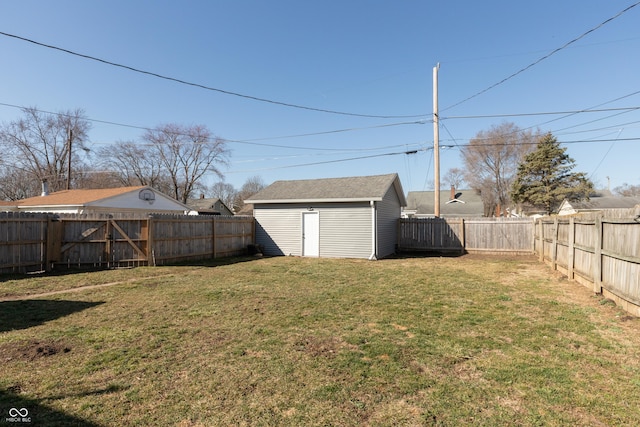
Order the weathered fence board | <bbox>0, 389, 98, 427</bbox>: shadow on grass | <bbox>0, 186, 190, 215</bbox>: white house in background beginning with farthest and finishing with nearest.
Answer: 1. <bbox>0, 186, 190, 215</bbox>: white house in background
2. the weathered fence board
3. <bbox>0, 389, 98, 427</bbox>: shadow on grass

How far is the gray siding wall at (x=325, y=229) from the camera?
13.8 m

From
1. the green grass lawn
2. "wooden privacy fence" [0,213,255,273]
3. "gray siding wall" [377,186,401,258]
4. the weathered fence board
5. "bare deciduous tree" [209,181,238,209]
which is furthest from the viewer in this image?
"bare deciduous tree" [209,181,238,209]

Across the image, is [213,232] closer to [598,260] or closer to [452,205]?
[598,260]

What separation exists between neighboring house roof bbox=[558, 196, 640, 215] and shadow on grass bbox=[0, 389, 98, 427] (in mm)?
36117

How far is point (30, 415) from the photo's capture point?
2.54 meters

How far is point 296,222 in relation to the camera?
15047 mm

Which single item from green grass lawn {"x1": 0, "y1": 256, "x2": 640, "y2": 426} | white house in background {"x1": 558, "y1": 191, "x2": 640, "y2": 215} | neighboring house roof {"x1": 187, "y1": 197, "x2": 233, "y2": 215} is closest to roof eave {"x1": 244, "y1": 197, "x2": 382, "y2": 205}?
green grass lawn {"x1": 0, "y1": 256, "x2": 640, "y2": 426}

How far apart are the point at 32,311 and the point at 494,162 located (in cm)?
4076

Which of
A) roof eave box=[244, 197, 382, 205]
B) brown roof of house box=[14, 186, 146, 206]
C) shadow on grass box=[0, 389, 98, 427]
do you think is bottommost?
shadow on grass box=[0, 389, 98, 427]

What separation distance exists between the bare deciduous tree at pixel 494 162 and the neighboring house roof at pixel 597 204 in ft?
Result: 19.5

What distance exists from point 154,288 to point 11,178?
37242 millimetres

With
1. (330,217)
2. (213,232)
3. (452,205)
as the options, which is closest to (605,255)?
(330,217)

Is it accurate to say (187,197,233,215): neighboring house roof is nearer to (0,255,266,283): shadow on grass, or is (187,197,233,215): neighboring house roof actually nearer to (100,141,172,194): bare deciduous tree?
(100,141,172,194): bare deciduous tree

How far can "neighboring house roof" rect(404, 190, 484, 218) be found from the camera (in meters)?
32.4
